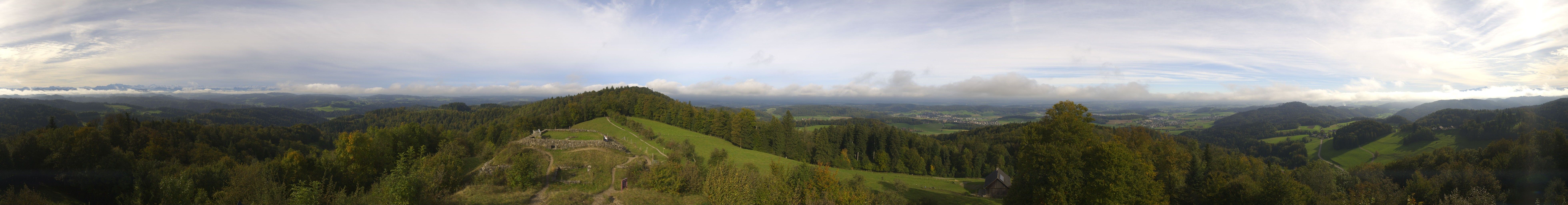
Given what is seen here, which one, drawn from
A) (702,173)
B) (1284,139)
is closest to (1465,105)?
(1284,139)

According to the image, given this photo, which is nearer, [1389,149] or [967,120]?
[1389,149]

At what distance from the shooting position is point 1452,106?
503ft

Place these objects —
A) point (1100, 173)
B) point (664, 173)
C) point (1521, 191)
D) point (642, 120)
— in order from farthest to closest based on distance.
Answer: point (642, 120)
point (1521, 191)
point (664, 173)
point (1100, 173)

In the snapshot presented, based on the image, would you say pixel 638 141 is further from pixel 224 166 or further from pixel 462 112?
pixel 462 112

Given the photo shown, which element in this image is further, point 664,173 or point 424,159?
point 424,159

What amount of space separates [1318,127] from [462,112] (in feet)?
774

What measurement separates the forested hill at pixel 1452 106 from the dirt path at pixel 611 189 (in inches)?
7918

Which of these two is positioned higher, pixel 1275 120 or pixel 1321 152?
pixel 1275 120

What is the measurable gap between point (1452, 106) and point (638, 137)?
847 ft

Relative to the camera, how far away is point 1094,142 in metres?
20.7

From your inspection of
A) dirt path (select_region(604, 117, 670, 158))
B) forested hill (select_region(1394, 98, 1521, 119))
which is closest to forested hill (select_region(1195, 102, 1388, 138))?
forested hill (select_region(1394, 98, 1521, 119))

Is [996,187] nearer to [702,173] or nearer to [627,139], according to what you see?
[702,173]

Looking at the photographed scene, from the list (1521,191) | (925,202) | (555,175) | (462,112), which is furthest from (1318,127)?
(462,112)

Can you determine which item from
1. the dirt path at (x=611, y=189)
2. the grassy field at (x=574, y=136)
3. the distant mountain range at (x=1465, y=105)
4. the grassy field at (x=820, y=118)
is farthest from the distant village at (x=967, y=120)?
the dirt path at (x=611, y=189)
